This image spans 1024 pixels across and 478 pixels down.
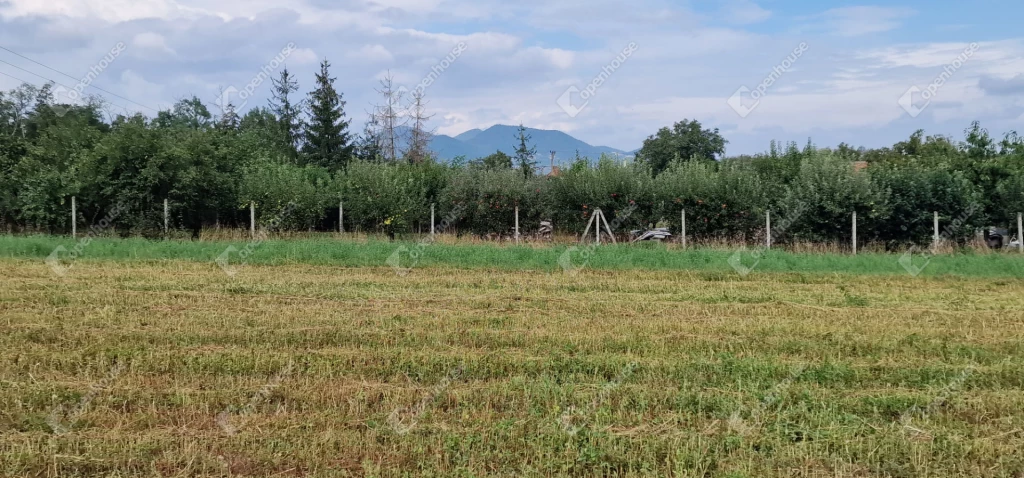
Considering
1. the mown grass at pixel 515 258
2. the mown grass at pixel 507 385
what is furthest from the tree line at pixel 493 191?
the mown grass at pixel 507 385

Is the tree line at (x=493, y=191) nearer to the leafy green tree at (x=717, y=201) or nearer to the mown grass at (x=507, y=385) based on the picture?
the leafy green tree at (x=717, y=201)

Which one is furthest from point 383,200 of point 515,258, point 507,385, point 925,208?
point 507,385

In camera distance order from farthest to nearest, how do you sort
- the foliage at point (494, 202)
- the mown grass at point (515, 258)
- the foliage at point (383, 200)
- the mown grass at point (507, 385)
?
the foliage at point (383, 200)
the foliage at point (494, 202)
the mown grass at point (515, 258)
the mown grass at point (507, 385)

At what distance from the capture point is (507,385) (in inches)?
255

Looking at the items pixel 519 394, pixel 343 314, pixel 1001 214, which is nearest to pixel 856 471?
pixel 519 394

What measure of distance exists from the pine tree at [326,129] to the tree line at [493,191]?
1868 centimetres

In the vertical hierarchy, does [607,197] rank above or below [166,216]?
above

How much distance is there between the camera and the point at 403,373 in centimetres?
694

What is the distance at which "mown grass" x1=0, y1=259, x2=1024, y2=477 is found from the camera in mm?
4930

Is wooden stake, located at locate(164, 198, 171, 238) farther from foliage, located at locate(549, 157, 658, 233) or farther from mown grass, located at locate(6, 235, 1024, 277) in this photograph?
foliage, located at locate(549, 157, 658, 233)

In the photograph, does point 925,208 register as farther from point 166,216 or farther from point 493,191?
point 166,216

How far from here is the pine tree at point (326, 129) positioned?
49.9 m

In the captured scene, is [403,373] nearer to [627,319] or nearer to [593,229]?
[627,319]

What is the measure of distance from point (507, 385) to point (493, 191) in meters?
20.7
